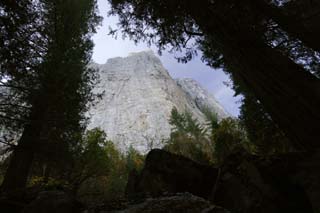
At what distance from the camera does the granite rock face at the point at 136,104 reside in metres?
61.3

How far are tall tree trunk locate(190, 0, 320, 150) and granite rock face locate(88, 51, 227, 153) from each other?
47252mm

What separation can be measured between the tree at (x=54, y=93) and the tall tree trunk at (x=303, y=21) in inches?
227

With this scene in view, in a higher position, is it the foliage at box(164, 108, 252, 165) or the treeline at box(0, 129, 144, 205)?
the foliage at box(164, 108, 252, 165)

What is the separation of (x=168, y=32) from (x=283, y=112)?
168 inches

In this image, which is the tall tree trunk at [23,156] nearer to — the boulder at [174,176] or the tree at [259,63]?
the boulder at [174,176]

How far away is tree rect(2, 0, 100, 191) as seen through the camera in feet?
22.3

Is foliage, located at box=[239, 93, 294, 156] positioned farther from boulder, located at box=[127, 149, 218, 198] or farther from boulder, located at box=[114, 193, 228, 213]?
boulder, located at box=[114, 193, 228, 213]

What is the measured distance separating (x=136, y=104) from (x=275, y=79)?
69544mm

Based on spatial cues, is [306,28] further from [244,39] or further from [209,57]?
[209,57]

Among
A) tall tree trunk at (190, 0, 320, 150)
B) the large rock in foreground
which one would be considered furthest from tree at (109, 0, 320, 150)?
the large rock in foreground

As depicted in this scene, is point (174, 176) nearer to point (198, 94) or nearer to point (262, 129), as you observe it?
point (262, 129)

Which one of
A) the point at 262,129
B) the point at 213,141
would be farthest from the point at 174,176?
the point at 213,141

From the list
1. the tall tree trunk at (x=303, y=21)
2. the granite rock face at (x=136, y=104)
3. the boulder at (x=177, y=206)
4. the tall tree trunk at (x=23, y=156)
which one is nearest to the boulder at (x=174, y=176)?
the boulder at (x=177, y=206)

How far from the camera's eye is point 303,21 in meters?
3.93
